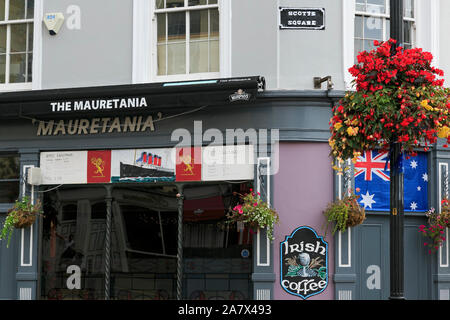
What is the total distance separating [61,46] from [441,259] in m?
7.49

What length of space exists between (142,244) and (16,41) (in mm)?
4504

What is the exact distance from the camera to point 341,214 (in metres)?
10.9

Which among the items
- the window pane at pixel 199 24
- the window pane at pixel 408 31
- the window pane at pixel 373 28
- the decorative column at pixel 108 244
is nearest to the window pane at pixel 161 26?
the window pane at pixel 199 24

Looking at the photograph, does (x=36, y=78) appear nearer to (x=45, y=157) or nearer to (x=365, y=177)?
→ (x=45, y=157)

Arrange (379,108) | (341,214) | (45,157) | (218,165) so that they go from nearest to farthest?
1. (379,108)
2. (341,214)
3. (218,165)
4. (45,157)

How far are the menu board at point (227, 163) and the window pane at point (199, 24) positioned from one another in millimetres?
2008

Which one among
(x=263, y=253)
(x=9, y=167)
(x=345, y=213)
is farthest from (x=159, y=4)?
(x=345, y=213)

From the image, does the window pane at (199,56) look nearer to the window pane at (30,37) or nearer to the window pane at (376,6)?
the window pane at (376,6)

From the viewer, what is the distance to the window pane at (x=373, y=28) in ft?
39.2

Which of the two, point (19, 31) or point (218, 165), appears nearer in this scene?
point (218, 165)

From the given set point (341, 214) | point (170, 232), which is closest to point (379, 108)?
point (341, 214)

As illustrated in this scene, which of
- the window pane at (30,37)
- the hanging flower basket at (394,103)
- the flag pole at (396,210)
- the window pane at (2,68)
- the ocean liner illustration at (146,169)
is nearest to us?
the flag pole at (396,210)

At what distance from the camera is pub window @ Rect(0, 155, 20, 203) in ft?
42.0

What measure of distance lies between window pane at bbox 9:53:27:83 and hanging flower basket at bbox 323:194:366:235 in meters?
6.14
